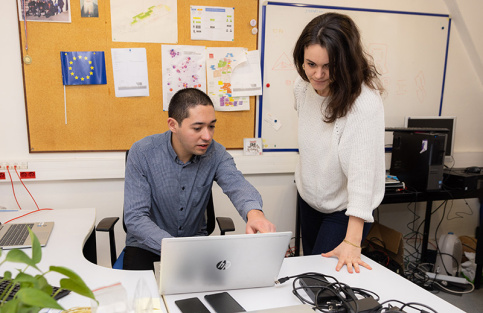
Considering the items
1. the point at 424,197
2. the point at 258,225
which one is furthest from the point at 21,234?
the point at 424,197

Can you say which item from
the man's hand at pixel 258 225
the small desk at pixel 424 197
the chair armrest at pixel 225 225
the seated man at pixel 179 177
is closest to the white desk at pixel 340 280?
the man's hand at pixel 258 225

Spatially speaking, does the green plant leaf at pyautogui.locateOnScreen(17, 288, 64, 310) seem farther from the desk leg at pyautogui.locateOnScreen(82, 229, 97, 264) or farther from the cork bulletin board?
the cork bulletin board

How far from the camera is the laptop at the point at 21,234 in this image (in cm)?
151

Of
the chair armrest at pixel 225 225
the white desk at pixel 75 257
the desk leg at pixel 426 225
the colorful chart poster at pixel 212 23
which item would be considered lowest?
the desk leg at pixel 426 225

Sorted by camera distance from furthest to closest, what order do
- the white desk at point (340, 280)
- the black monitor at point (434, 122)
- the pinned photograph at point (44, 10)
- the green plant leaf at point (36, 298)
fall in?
1. the black monitor at point (434, 122)
2. the pinned photograph at point (44, 10)
3. the white desk at point (340, 280)
4. the green plant leaf at point (36, 298)

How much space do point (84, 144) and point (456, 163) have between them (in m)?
2.91

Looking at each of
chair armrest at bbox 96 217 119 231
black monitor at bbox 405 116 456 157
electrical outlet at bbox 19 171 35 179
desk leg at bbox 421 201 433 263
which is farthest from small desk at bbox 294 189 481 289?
electrical outlet at bbox 19 171 35 179

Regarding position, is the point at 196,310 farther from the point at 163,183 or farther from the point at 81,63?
the point at 81,63

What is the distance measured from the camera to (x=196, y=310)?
1.03 meters

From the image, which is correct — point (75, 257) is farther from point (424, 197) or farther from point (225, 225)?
point (424, 197)

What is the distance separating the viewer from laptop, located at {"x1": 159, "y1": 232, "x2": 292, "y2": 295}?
3.25 ft

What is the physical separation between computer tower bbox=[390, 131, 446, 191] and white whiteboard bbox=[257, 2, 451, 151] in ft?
1.05

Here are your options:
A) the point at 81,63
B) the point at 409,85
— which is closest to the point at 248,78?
the point at 81,63

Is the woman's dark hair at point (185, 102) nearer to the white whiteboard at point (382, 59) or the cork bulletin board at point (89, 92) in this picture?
the cork bulletin board at point (89, 92)
